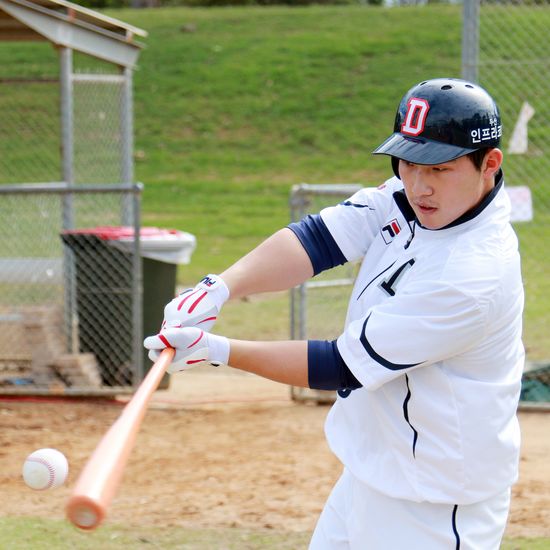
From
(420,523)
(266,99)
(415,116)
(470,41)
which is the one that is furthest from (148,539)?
(266,99)

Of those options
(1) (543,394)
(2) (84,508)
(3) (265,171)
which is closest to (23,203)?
(1) (543,394)

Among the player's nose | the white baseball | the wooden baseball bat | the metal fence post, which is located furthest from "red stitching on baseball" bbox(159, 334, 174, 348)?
the metal fence post

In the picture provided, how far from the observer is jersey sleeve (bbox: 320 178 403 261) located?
9.98ft

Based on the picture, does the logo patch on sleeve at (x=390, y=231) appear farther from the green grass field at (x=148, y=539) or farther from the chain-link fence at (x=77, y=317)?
the chain-link fence at (x=77, y=317)

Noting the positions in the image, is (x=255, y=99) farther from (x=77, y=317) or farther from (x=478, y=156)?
(x=478, y=156)

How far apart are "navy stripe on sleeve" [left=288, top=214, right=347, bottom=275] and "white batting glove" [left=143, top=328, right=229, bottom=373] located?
565 millimetres

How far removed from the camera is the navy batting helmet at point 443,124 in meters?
2.49

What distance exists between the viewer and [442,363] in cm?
257

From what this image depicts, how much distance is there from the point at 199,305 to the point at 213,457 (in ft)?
11.4

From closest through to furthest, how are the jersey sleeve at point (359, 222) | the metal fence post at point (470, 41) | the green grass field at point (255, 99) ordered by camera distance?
1. the jersey sleeve at point (359, 222)
2. the metal fence post at point (470, 41)
3. the green grass field at point (255, 99)

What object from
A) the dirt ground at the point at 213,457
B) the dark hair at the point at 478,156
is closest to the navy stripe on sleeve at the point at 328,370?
the dark hair at the point at 478,156

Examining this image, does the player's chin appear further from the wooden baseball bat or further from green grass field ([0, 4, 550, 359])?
green grass field ([0, 4, 550, 359])

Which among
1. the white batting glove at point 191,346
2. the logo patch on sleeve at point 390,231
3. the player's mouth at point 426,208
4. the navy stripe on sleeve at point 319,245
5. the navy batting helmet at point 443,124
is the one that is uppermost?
the navy batting helmet at point 443,124

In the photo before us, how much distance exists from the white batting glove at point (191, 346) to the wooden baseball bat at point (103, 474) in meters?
0.27
